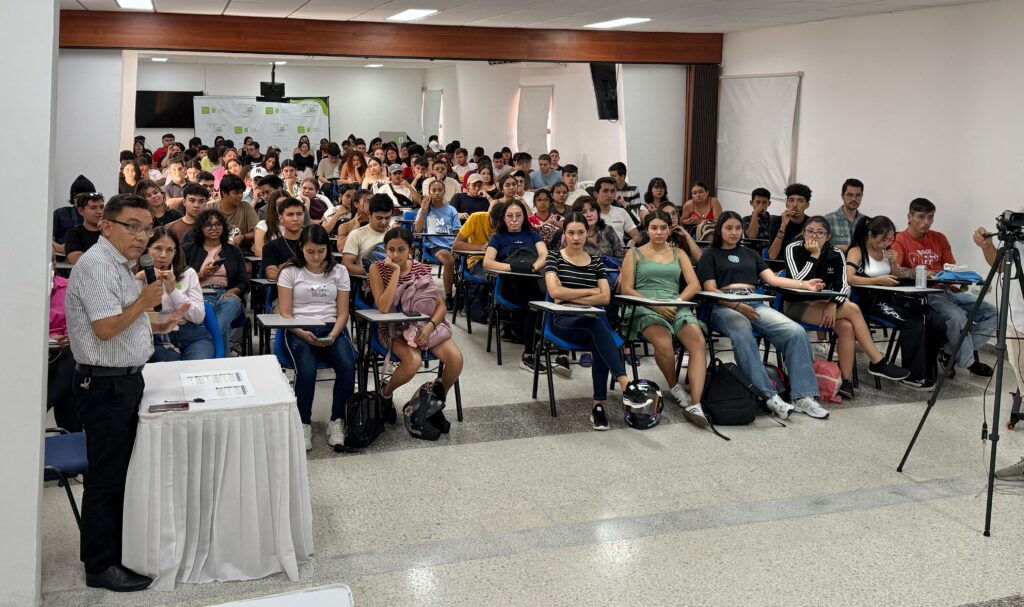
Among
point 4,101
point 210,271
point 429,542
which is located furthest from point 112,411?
point 210,271

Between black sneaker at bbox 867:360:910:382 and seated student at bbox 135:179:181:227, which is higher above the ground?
seated student at bbox 135:179:181:227

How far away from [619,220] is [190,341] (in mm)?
4263

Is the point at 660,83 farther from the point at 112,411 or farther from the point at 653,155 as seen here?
the point at 112,411

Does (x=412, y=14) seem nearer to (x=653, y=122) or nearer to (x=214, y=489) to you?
(x=653, y=122)

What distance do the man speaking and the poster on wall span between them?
15.6 meters

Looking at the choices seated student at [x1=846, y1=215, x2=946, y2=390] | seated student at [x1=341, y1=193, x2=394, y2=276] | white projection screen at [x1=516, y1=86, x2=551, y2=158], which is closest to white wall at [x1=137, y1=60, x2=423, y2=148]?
white projection screen at [x1=516, y1=86, x2=551, y2=158]

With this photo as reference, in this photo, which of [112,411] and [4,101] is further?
[112,411]

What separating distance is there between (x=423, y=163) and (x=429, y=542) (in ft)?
27.8

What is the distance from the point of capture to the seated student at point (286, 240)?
611 centimetres

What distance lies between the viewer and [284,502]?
11.6 ft

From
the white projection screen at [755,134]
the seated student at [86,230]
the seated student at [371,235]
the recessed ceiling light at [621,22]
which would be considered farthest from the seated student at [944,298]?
the seated student at [86,230]

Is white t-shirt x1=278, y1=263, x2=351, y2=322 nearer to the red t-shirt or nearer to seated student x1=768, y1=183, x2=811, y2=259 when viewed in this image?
seated student x1=768, y1=183, x2=811, y2=259

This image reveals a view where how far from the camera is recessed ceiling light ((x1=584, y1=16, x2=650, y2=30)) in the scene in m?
9.36

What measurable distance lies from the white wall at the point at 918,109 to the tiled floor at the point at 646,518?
2.59m
